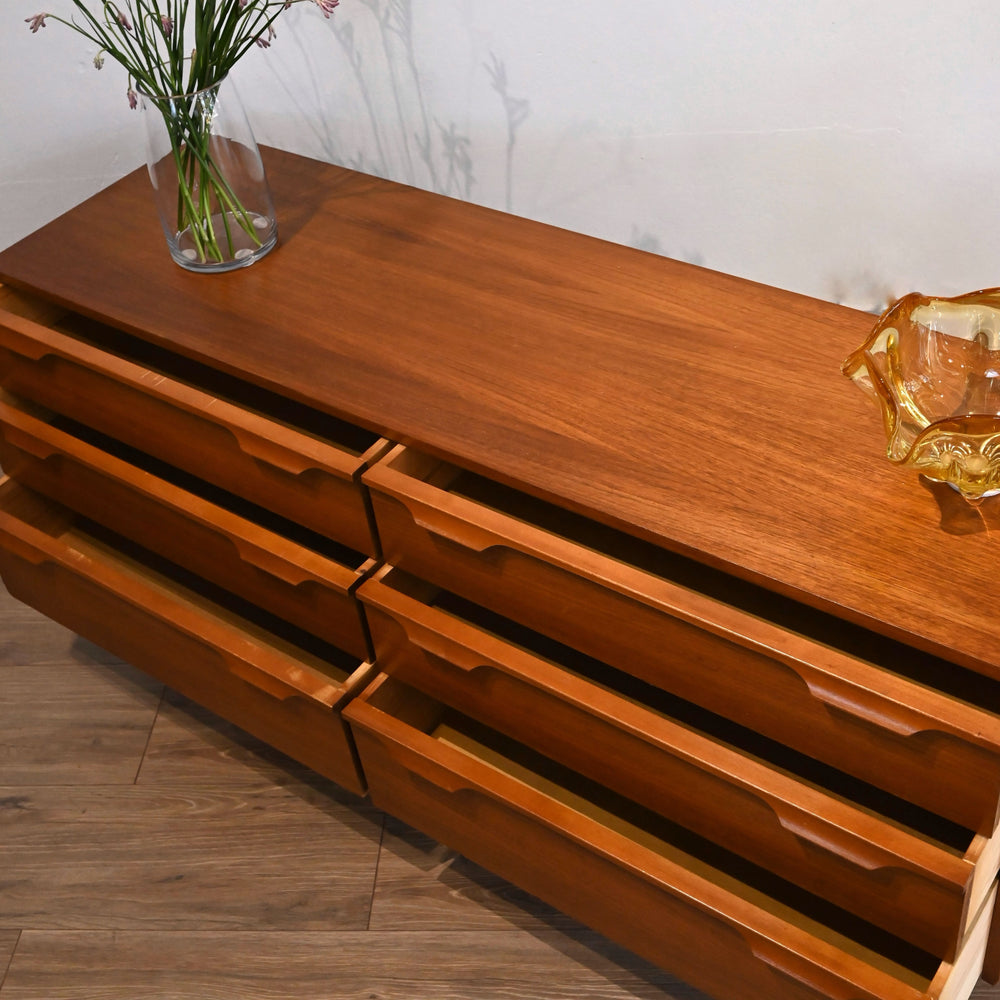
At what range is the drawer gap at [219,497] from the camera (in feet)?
4.58

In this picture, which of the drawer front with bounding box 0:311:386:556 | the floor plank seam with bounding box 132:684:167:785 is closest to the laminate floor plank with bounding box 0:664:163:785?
the floor plank seam with bounding box 132:684:167:785

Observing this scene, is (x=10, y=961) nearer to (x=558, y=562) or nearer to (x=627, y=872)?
(x=627, y=872)

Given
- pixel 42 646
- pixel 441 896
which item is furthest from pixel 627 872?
pixel 42 646

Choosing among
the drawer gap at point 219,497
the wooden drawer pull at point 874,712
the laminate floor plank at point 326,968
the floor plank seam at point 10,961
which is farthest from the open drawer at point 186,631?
the wooden drawer pull at point 874,712

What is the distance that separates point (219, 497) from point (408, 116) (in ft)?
1.74

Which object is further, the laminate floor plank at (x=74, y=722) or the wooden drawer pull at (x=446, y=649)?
the laminate floor plank at (x=74, y=722)

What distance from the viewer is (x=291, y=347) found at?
4.04 feet

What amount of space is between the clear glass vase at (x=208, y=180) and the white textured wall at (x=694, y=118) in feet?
0.57

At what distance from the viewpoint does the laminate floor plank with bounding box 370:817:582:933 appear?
1.46 m

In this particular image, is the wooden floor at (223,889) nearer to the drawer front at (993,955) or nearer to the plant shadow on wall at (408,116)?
the drawer front at (993,955)

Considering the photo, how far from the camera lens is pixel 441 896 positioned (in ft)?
4.88

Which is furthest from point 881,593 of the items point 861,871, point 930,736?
point 861,871

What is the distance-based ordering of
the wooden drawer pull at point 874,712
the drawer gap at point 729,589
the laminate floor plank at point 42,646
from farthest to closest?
1. the laminate floor plank at point 42,646
2. the drawer gap at point 729,589
3. the wooden drawer pull at point 874,712

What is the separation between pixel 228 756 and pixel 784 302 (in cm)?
99
